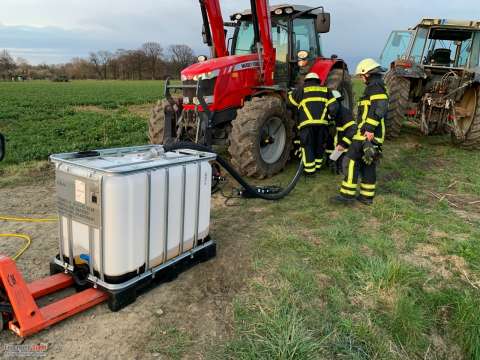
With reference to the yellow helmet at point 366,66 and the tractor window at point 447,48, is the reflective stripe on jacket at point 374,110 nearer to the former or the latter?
the yellow helmet at point 366,66

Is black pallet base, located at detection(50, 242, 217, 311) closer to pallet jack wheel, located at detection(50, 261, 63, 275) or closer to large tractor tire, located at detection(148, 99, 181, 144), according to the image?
pallet jack wheel, located at detection(50, 261, 63, 275)

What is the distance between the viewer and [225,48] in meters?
6.70

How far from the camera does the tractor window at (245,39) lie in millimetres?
6945

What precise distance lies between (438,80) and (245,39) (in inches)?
203

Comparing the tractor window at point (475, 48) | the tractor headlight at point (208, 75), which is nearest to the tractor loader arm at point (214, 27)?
the tractor headlight at point (208, 75)

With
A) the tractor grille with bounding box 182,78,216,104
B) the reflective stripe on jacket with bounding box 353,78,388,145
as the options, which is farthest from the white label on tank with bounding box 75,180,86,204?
the reflective stripe on jacket with bounding box 353,78,388,145

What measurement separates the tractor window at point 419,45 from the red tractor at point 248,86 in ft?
11.2

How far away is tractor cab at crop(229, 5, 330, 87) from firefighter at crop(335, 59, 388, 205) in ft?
6.03

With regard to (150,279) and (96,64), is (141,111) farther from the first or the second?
(96,64)

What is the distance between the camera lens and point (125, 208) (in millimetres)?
2666

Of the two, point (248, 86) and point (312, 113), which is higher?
point (248, 86)

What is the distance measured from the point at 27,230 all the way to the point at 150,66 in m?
83.9

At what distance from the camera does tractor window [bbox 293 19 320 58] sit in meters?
6.92

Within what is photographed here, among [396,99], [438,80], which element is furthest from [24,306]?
[438,80]
